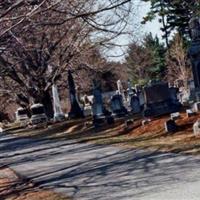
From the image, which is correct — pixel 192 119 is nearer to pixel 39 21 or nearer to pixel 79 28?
pixel 39 21

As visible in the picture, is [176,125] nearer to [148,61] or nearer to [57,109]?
[57,109]

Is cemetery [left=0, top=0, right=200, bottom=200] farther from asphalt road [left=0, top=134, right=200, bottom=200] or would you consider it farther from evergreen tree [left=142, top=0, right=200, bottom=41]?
evergreen tree [left=142, top=0, right=200, bottom=41]

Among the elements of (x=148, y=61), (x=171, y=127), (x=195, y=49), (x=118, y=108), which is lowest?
(x=171, y=127)

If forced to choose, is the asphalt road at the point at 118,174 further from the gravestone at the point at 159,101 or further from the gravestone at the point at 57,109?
the gravestone at the point at 57,109

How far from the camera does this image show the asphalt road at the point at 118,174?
9.16m

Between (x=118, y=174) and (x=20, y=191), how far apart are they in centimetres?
211

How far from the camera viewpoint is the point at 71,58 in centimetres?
4016

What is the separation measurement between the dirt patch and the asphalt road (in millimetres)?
257

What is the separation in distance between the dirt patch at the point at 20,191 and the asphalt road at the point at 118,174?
10.1 inches

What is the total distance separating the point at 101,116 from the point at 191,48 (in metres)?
5.83

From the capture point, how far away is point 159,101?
25594 mm

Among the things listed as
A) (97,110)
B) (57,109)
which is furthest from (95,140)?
(57,109)

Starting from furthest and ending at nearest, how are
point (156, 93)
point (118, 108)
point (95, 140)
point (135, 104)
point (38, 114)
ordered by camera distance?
point (38, 114) → point (135, 104) → point (118, 108) → point (156, 93) → point (95, 140)

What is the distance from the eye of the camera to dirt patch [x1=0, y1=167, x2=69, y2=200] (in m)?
10.8
